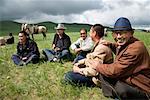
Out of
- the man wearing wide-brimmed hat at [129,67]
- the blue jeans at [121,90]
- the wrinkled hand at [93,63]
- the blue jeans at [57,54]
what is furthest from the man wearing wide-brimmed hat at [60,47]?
the man wearing wide-brimmed hat at [129,67]

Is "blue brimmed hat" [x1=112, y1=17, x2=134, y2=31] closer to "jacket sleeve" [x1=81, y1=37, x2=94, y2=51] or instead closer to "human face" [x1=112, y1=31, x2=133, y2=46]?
"human face" [x1=112, y1=31, x2=133, y2=46]

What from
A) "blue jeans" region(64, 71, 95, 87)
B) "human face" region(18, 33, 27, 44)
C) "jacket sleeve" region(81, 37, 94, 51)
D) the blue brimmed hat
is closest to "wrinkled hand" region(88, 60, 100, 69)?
"blue jeans" region(64, 71, 95, 87)

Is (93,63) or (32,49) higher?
(93,63)

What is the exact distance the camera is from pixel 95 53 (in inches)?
284

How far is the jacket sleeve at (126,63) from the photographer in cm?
598

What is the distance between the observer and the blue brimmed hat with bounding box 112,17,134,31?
20.1ft

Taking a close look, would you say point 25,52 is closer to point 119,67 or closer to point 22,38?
point 22,38

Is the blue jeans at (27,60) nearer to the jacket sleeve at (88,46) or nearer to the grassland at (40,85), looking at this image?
the grassland at (40,85)

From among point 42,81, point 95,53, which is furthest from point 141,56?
point 42,81

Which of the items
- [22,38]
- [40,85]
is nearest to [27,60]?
[22,38]

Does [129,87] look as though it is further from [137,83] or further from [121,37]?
[121,37]

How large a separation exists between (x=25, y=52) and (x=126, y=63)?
5827 mm

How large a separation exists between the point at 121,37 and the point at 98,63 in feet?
2.94

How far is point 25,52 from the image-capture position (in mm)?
11203
